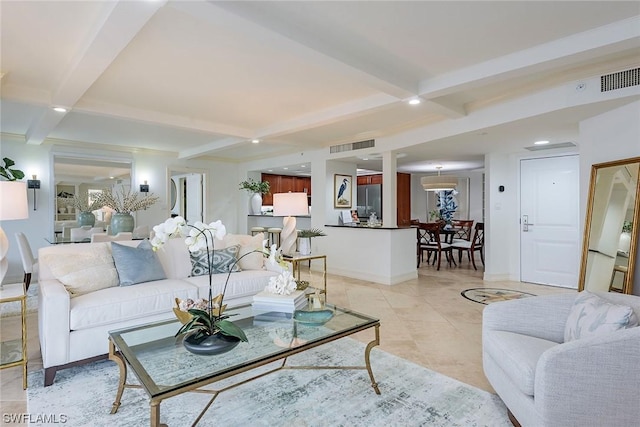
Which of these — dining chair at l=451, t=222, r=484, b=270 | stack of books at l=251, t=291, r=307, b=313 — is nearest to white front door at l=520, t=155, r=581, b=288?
dining chair at l=451, t=222, r=484, b=270

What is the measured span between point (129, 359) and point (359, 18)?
7.97 feet

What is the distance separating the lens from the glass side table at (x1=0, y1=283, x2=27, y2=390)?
2.24 metres

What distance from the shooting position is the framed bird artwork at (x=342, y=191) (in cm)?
669

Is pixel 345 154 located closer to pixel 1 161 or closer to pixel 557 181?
pixel 557 181

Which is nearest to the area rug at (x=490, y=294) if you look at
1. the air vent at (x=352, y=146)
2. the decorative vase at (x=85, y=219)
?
the air vent at (x=352, y=146)

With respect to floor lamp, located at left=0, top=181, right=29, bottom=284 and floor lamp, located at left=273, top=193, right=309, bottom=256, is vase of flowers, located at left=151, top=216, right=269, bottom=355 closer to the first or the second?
floor lamp, located at left=0, top=181, right=29, bottom=284

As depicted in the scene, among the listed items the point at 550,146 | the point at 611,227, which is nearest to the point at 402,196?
the point at 550,146

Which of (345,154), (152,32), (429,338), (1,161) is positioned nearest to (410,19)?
(152,32)

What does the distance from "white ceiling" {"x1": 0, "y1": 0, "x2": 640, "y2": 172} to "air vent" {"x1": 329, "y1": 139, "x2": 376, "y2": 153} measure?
898 millimetres

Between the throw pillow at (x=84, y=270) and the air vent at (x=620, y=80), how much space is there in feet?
15.1

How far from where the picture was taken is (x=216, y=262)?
3.56 m

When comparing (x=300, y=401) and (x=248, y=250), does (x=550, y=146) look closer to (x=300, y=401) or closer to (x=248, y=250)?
(x=248, y=250)

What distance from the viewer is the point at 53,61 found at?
2.95 metres

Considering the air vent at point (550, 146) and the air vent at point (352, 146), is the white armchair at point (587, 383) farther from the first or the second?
the air vent at point (352, 146)
